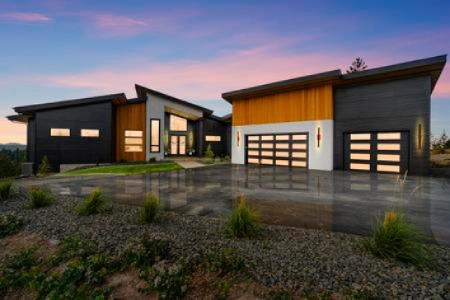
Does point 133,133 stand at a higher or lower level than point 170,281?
higher

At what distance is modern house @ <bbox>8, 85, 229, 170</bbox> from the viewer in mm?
15930

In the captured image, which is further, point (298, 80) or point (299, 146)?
point (299, 146)

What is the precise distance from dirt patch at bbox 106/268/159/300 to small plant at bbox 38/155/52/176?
1662 centimetres

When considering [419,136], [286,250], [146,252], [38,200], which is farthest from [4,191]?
[419,136]

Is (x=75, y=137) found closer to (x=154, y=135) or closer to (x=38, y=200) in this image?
(x=154, y=135)

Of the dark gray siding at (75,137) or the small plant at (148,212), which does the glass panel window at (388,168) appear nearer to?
the small plant at (148,212)

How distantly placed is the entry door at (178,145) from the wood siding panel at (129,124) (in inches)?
185

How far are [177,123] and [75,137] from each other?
10210mm

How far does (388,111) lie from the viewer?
38.2 ft

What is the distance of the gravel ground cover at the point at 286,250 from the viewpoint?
2113 millimetres

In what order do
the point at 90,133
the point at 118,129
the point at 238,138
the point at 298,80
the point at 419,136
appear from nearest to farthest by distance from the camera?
the point at 419,136
the point at 298,80
the point at 90,133
the point at 238,138
the point at 118,129

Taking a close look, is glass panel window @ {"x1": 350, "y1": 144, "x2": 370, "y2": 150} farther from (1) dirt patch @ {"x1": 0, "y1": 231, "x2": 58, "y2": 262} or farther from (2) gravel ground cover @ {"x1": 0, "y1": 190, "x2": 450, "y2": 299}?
(1) dirt patch @ {"x1": 0, "y1": 231, "x2": 58, "y2": 262}

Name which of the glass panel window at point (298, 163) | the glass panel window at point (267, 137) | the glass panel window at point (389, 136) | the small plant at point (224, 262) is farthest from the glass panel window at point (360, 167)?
the small plant at point (224, 262)

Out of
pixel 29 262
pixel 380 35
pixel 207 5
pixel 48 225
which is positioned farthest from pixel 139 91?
pixel 380 35
